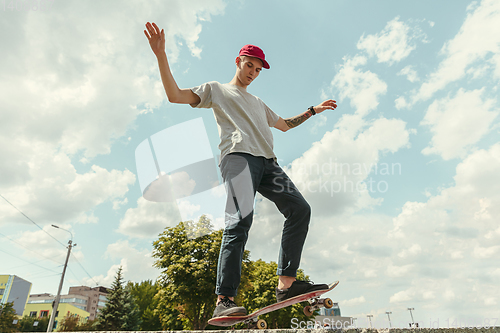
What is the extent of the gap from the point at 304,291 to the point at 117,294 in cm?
4155

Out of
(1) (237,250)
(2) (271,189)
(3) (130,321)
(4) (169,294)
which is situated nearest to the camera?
(1) (237,250)

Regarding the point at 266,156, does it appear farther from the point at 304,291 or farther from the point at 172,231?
the point at 172,231

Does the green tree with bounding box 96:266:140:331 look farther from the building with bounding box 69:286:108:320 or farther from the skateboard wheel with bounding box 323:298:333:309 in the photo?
the building with bounding box 69:286:108:320

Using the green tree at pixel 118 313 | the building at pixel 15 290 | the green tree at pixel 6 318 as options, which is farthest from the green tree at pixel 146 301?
the building at pixel 15 290

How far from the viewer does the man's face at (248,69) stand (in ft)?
10.9

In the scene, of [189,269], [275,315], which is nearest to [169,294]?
[189,269]

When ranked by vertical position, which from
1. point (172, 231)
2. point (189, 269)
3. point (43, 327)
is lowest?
point (43, 327)

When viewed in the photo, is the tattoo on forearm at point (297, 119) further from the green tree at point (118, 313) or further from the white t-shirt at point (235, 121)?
the green tree at point (118, 313)

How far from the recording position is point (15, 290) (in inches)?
3029

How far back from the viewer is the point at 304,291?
2922 mm

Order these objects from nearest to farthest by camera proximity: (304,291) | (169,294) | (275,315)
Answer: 1. (304,291)
2. (169,294)
3. (275,315)

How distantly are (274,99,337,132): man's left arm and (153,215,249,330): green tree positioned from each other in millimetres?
16896

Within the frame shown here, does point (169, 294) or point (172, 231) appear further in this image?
point (172, 231)

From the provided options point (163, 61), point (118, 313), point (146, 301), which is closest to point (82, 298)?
point (146, 301)
